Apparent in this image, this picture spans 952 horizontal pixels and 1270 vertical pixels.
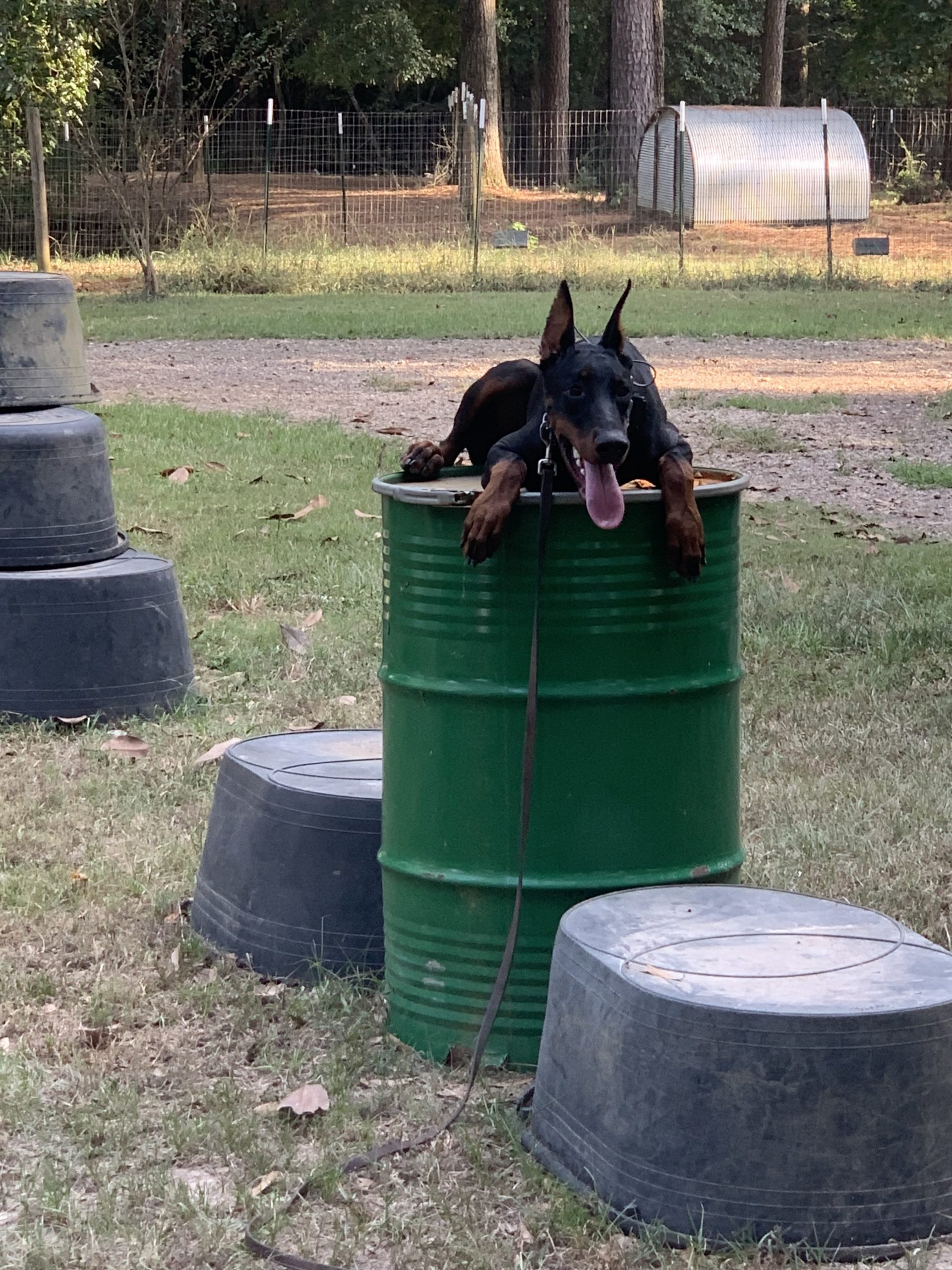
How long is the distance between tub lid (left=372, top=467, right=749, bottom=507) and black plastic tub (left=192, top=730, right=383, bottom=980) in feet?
2.43

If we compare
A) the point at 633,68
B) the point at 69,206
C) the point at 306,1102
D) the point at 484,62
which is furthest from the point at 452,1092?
the point at 484,62

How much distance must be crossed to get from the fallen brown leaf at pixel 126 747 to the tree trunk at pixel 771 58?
127ft

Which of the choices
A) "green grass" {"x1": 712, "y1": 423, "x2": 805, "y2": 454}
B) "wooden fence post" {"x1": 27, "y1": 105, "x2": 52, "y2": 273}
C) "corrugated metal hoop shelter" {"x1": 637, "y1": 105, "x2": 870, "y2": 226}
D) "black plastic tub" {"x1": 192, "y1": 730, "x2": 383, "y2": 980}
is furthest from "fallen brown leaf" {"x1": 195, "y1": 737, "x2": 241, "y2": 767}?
"corrugated metal hoop shelter" {"x1": 637, "y1": 105, "x2": 870, "y2": 226}

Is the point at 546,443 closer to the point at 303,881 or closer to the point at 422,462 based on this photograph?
the point at 422,462

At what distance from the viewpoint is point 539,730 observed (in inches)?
132

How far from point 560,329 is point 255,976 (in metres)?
1.63

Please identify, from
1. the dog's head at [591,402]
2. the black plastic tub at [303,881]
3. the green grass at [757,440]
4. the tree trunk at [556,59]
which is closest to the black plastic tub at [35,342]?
the black plastic tub at [303,881]

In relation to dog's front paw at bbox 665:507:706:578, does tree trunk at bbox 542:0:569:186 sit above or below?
above

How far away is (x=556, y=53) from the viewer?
3869 cm

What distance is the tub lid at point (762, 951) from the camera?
282 centimetres

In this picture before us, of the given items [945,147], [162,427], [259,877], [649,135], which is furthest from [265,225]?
Result: [259,877]

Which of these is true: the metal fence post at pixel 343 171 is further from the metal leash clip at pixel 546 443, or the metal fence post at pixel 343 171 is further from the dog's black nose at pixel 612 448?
the dog's black nose at pixel 612 448

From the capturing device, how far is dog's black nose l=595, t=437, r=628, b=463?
3.13 meters

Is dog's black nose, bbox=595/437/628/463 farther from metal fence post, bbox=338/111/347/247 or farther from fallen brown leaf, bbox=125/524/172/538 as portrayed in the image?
metal fence post, bbox=338/111/347/247
